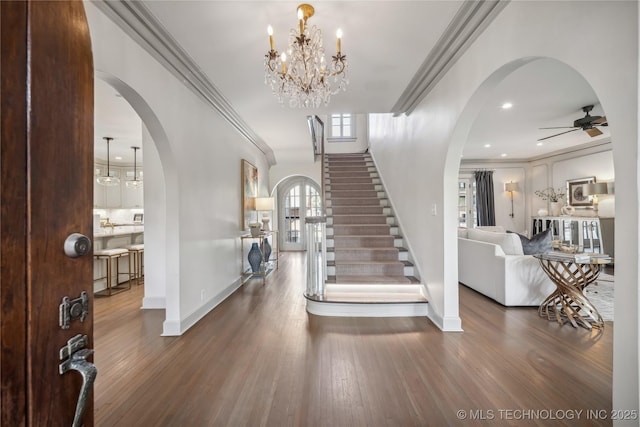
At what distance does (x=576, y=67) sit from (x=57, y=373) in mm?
2369

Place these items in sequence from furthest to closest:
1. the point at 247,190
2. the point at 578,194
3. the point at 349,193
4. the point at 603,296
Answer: the point at 578,194
the point at 349,193
the point at 247,190
the point at 603,296

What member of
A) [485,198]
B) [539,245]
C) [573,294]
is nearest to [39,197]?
[573,294]

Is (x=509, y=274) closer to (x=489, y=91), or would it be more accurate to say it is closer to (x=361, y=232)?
(x=361, y=232)

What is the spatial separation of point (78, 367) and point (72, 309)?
0.12m

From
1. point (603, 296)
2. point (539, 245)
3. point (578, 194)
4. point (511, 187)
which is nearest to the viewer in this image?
point (539, 245)

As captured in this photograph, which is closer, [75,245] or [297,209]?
[75,245]

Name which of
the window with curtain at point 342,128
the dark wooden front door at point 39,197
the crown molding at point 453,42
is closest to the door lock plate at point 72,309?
the dark wooden front door at point 39,197

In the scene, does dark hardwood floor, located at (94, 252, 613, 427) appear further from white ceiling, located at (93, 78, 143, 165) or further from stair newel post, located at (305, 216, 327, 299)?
white ceiling, located at (93, 78, 143, 165)

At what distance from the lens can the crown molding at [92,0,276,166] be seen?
212 centimetres

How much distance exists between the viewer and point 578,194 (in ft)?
23.2

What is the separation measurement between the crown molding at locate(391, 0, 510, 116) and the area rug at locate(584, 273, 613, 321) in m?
3.40

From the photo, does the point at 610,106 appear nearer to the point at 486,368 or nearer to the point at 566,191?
the point at 486,368

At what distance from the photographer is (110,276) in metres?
4.73

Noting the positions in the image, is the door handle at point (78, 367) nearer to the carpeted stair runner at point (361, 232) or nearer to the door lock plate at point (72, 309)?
the door lock plate at point (72, 309)
